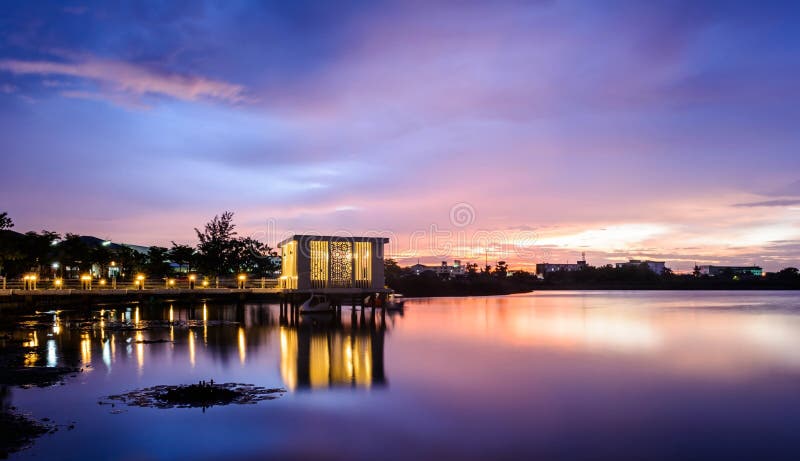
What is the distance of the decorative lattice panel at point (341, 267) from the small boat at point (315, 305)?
3.11m

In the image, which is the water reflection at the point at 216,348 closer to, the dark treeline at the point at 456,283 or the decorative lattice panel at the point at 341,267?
the decorative lattice panel at the point at 341,267

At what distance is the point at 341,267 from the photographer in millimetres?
47281

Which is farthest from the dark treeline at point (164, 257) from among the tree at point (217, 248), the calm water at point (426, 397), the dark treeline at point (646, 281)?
the dark treeline at point (646, 281)

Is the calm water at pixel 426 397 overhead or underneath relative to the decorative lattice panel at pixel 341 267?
underneath

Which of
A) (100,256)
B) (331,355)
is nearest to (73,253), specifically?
(100,256)

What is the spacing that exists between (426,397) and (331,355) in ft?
30.1

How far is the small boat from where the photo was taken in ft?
163

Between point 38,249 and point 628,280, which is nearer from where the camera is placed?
point 38,249

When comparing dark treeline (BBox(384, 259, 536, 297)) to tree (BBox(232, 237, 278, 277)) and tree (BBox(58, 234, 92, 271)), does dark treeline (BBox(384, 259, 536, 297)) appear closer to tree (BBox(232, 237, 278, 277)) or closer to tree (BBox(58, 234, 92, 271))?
tree (BBox(232, 237, 278, 277))

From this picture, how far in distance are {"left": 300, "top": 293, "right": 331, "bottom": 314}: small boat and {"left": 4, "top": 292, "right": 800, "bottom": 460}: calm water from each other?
9.70 metres

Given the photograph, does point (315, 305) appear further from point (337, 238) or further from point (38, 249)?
point (38, 249)

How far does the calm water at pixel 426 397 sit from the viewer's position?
14219 mm

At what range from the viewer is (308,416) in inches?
658

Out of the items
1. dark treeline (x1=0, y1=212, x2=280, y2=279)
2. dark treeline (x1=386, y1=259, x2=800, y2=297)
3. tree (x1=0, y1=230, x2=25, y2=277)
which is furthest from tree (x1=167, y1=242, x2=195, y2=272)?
dark treeline (x1=386, y1=259, x2=800, y2=297)
